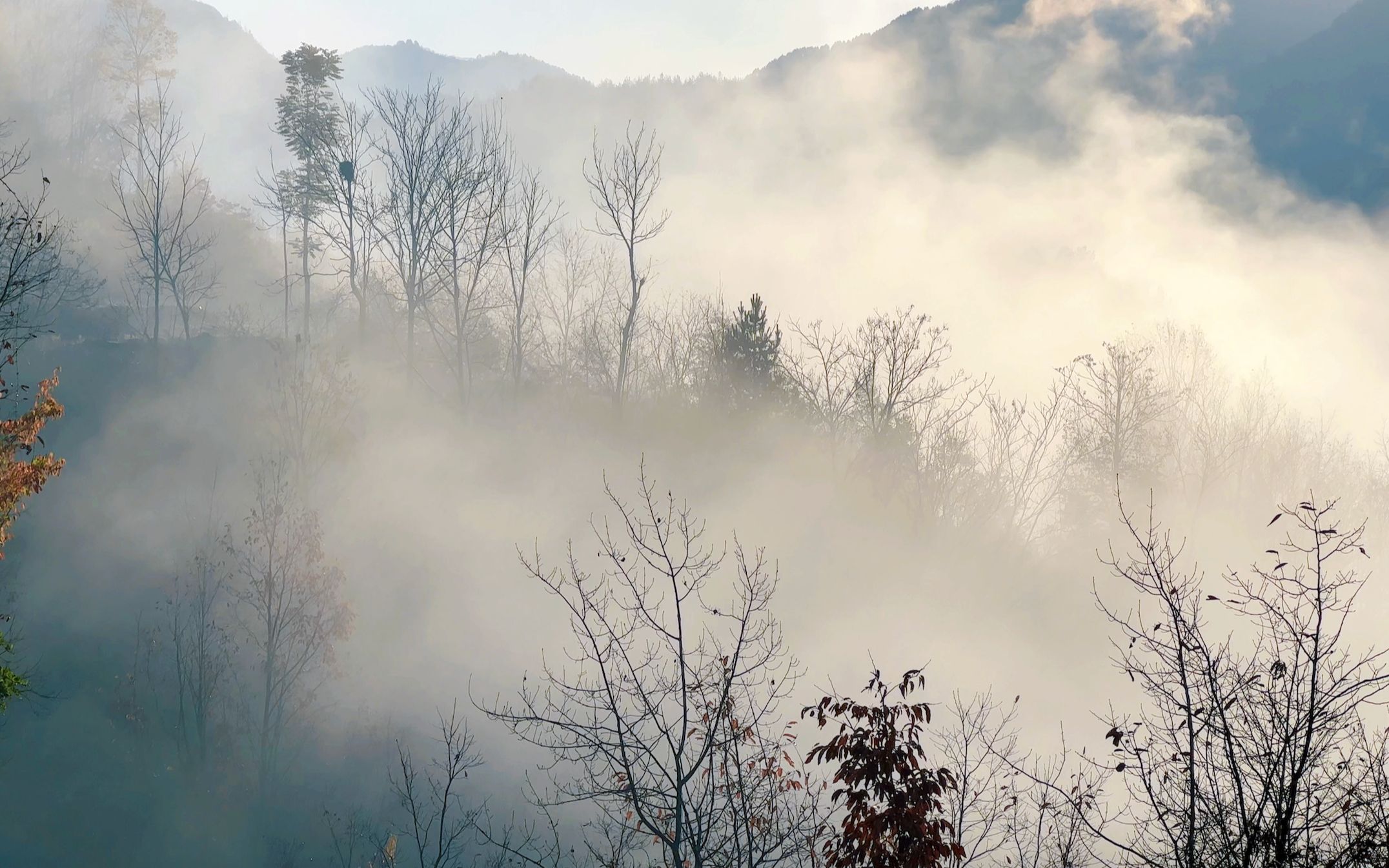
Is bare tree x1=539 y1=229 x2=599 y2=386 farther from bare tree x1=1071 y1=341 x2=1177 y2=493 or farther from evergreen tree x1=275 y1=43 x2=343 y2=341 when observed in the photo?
bare tree x1=1071 y1=341 x2=1177 y2=493

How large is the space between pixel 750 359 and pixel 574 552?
10.2m

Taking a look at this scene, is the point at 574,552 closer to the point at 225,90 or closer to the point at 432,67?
the point at 225,90

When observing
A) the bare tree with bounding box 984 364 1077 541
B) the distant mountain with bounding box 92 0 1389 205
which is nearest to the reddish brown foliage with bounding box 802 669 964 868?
the bare tree with bounding box 984 364 1077 541

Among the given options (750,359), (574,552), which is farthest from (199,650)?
(750,359)

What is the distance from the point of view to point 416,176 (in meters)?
38.6

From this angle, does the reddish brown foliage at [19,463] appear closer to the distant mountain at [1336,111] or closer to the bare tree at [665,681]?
the bare tree at [665,681]

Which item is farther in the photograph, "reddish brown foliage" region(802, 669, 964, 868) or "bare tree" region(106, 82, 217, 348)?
"bare tree" region(106, 82, 217, 348)

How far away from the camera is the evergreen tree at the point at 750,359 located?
33.8 m

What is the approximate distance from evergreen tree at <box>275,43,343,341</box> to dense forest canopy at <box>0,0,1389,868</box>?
210 mm

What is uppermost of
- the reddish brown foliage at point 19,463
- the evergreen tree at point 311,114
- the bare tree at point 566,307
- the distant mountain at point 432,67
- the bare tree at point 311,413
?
the distant mountain at point 432,67

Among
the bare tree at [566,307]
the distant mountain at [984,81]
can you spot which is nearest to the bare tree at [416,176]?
the bare tree at [566,307]

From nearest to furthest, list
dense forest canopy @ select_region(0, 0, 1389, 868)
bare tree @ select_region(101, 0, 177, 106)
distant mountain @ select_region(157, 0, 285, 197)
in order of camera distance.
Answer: dense forest canopy @ select_region(0, 0, 1389, 868) < bare tree @ select_region(101, 0, 177, 106) < distant mountain @ select_region(157, 0, 285, 197)

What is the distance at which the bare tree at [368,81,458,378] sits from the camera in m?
38.4

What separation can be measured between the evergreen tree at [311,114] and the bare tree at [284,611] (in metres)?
15.4
